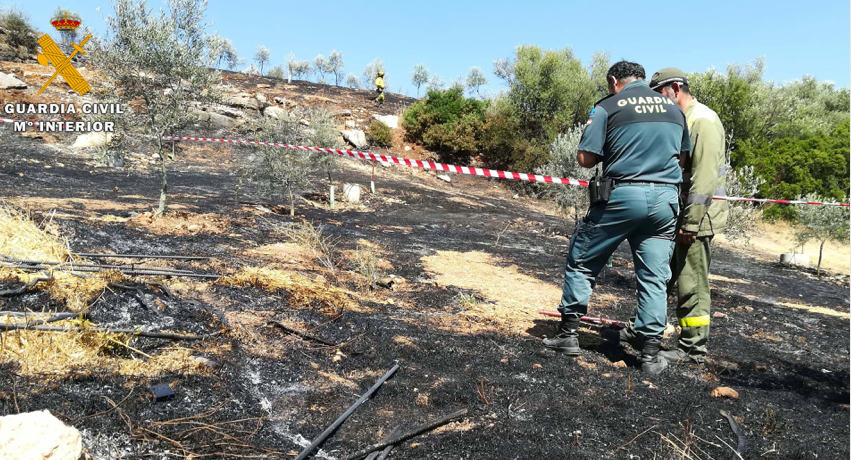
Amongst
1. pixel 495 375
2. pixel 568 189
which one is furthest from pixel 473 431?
pixel 568 189

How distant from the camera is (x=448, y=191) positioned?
20.2 meters

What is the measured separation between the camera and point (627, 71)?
3.51 metres

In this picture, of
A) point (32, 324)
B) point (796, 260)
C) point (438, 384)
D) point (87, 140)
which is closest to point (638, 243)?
point (438, 384)

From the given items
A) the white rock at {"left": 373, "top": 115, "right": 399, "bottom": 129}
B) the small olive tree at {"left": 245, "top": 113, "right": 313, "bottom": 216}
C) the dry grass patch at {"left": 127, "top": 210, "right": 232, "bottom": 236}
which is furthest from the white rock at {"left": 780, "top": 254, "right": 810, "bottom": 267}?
the white rock at {"left": 373, "top": 115, "right": 399, "bottom": 129}

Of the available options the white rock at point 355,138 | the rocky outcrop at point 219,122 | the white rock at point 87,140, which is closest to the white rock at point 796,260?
the white rock at point 355,138

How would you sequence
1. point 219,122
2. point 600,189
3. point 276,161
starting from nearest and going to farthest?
point 600,189 < point 276,161 < point 219,122

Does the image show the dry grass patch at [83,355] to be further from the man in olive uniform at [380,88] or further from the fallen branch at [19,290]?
the man in olive uniform at [380,88]

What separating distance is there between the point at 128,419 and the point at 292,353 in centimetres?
113

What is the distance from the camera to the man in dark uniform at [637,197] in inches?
129

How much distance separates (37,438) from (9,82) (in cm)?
2281

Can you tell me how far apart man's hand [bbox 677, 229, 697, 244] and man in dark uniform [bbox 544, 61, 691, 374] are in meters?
0.30

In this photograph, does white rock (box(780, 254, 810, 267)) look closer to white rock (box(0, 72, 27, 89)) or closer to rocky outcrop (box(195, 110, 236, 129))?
rocky outcrop (box(195, 110, 236, 129))

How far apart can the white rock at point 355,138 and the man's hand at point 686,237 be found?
68.7ft

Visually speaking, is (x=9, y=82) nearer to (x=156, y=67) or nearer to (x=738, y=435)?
(x=156, y=67)
